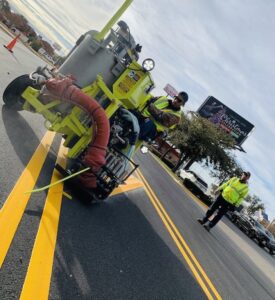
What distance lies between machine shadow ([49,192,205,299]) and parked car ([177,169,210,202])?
17609 mm

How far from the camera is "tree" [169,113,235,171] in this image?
128 ft

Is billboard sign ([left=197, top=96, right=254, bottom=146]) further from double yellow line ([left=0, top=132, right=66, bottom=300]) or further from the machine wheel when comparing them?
double yellow line ([left=0, top=132, right=66, bottom=300])

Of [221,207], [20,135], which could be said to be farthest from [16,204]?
[221,207]

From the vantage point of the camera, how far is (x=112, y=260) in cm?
430

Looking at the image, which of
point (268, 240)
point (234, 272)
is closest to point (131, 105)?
point (234, 272)

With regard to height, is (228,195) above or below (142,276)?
above

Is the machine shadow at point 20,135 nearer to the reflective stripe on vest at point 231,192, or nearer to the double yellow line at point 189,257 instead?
the double yellow line at point 189,257

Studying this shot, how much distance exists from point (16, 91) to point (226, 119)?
138 feet

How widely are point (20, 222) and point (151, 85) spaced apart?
13.4 ft

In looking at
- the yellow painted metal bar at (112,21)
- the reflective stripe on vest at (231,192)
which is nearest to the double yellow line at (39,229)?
the yellow painted metal bar at (112,21)

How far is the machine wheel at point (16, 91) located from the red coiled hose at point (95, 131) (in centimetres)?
176

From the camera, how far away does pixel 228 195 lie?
11336 millimetres

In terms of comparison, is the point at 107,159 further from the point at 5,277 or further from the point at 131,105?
the point at 5,277

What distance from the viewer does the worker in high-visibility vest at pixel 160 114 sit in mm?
6969
